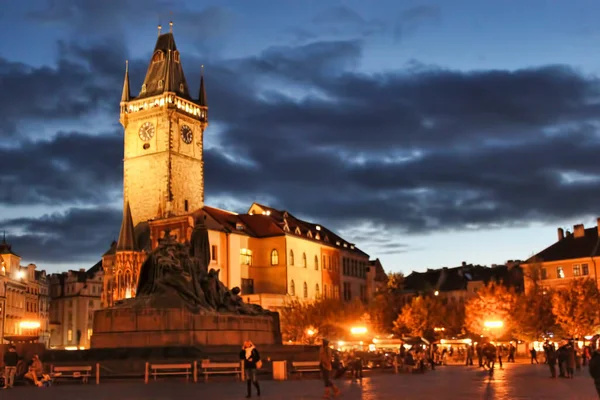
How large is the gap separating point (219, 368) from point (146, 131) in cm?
8826

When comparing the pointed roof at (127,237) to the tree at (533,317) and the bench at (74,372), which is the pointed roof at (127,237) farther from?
the bench at (74,372)

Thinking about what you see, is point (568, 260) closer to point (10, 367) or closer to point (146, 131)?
point (146, 131)

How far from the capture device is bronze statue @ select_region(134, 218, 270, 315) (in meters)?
31.3

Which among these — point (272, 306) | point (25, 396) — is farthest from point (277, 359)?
point (272, 306)

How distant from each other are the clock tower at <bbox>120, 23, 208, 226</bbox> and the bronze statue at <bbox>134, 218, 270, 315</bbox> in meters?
71.6

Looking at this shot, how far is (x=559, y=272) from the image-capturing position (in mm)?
94625

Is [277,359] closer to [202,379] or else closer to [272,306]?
[202,379]

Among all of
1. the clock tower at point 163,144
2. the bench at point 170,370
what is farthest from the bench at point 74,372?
the clock tower at point 163,144

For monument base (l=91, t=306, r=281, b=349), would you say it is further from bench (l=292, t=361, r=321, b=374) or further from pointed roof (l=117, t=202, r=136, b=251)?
pointed roof (l=117, t=202, r=136, b=251)

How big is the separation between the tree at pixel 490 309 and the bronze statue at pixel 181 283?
48529 millimetres

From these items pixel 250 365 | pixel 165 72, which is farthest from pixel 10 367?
pixel 165 72

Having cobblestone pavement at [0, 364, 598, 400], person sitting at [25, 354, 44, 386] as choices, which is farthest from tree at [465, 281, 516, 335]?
person sitting at [25, 354, 44, 386]

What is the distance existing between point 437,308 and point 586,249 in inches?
743

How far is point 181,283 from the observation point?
31.6 metres
